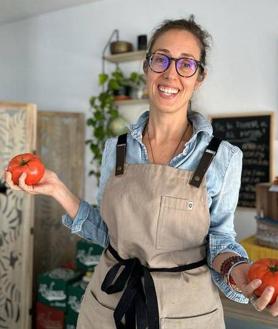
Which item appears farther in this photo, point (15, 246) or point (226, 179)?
point (15, 246)

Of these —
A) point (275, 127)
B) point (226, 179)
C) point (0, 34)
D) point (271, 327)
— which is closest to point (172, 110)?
point (226, 179)

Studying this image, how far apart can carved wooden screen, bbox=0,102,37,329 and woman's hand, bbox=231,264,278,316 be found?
5.38ft

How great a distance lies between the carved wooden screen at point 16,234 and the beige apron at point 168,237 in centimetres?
139

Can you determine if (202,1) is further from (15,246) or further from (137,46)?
(15,246)

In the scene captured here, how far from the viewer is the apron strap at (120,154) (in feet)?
2.93

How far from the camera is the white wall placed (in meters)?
1.94

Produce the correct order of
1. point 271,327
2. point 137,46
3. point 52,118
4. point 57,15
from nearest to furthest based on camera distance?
point 271,327 → point 137,46 → point 52,118 → point 57,15

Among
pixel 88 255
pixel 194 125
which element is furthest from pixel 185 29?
pixel 88 255

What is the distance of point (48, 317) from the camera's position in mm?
2184

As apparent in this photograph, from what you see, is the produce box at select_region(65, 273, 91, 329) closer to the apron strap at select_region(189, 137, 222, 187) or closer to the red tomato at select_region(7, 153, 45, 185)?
the red tomato at select_region(7, 153, 45, 185)

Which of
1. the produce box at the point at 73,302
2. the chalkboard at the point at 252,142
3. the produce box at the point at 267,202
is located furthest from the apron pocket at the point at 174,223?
the produce box at the point at 73,302

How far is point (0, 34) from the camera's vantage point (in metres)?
3.08

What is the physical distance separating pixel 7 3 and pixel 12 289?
80.6 inches

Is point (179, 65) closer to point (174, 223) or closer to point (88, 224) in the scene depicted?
point (174, 223)
